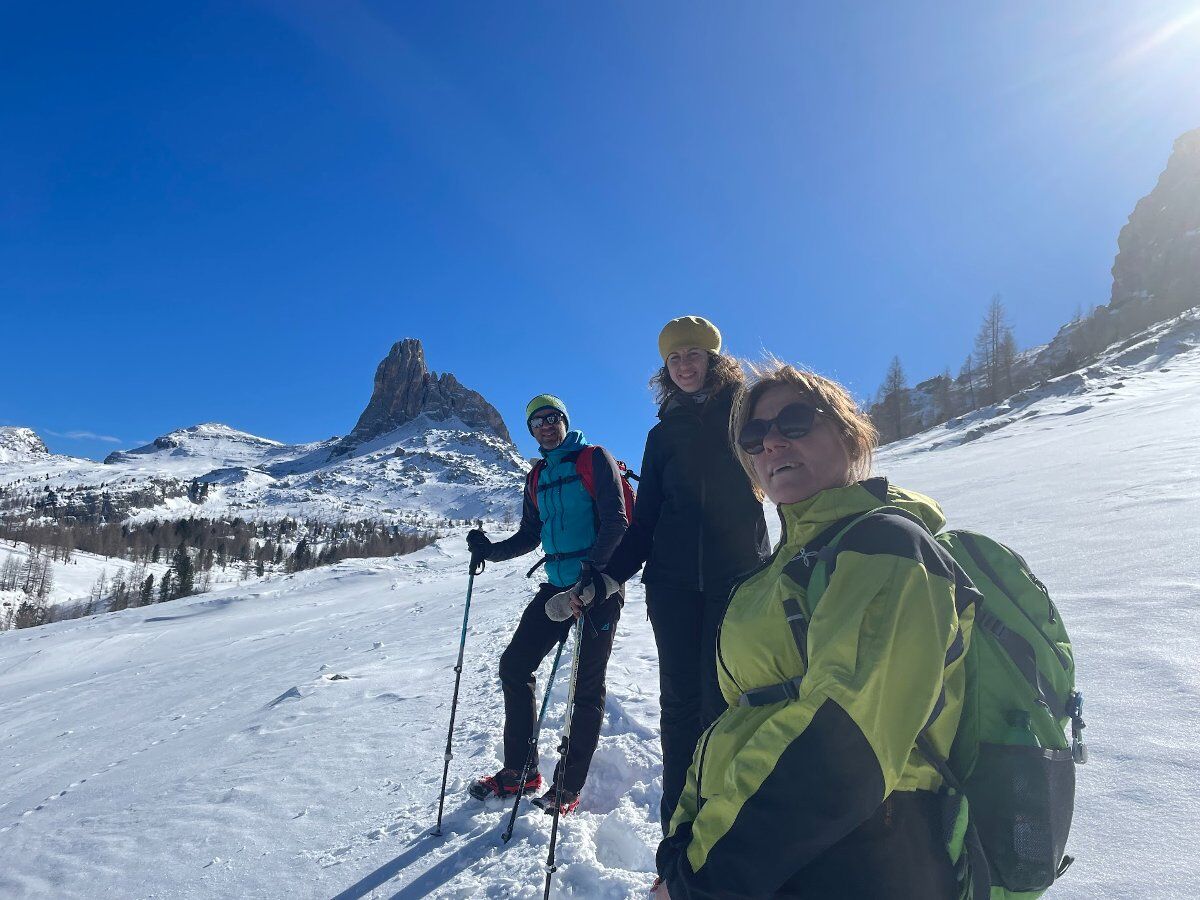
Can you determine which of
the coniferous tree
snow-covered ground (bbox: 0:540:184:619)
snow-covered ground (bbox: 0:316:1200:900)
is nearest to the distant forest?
the coniferous tree

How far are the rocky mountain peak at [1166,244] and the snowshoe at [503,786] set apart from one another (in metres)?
77.0

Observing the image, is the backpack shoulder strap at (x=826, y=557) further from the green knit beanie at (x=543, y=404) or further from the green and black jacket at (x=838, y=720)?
the green knit beanie at (x=543, y=404)

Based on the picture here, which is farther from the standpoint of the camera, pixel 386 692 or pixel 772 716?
pixel 386 692

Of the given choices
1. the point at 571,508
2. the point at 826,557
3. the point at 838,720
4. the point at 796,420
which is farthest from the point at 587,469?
the point at 838,720

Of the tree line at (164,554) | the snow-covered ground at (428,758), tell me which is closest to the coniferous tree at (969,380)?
the snow-covered ground at (428,758)

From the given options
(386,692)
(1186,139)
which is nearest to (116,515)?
(386,692)

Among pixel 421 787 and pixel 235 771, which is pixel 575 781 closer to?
pixel 421 787

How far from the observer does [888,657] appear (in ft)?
3.58

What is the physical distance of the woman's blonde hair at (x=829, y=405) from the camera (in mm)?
1735

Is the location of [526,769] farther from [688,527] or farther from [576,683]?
[688,527]

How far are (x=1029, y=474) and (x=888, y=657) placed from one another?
1478cm

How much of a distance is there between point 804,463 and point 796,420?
5.2 inches

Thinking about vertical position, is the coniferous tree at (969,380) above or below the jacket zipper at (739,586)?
above

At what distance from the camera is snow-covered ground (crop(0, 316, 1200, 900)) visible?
2.79m
